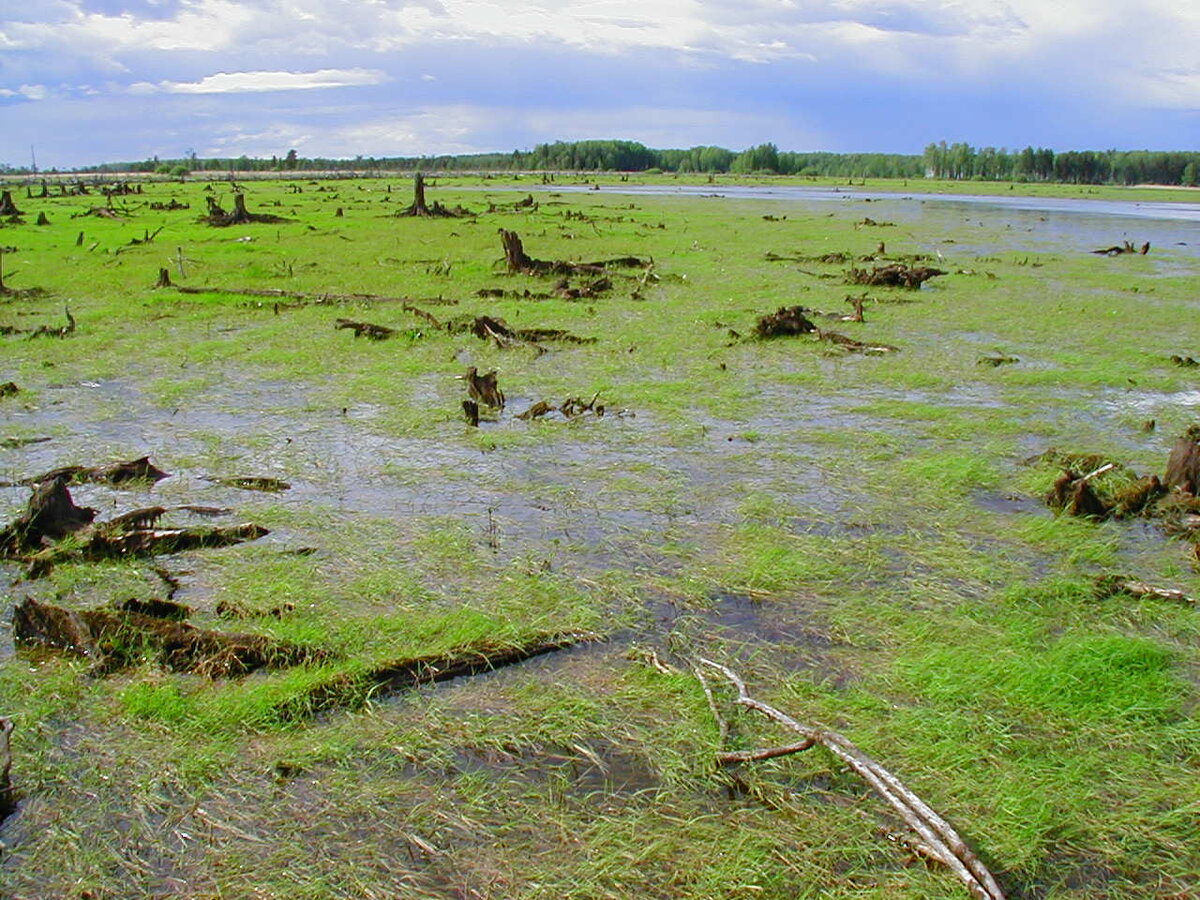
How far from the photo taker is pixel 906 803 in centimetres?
408

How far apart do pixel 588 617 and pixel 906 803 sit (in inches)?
91.2

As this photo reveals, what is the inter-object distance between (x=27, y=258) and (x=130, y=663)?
2318 cm

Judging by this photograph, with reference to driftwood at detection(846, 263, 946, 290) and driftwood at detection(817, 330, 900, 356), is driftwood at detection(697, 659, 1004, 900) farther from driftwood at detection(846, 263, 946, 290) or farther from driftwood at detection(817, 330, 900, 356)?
driftwood at detection(846, 263, 946, 290)

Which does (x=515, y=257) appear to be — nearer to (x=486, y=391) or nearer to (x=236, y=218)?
(x=486, y=391)

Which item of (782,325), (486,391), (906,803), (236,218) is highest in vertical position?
(236,218)

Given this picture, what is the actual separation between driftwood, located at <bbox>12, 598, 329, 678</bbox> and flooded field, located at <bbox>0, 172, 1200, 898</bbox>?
1.3 inches

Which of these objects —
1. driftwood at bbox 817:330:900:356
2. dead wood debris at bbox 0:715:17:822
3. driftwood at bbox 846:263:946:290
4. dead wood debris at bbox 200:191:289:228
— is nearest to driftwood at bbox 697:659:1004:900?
dead wood debris at bbox 0:715:17:822

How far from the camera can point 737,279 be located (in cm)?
2217

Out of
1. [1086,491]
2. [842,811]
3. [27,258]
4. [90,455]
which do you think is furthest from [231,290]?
[842,811]

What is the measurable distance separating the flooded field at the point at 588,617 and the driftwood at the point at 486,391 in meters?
0.05

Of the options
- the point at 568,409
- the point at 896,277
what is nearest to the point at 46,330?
the point at 568,409

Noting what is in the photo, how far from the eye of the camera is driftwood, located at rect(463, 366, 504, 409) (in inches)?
434

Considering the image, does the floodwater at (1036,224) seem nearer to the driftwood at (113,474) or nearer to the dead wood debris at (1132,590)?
the dead wood debris at (1132,590)

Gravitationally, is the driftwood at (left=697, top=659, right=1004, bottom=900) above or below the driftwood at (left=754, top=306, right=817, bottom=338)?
below
